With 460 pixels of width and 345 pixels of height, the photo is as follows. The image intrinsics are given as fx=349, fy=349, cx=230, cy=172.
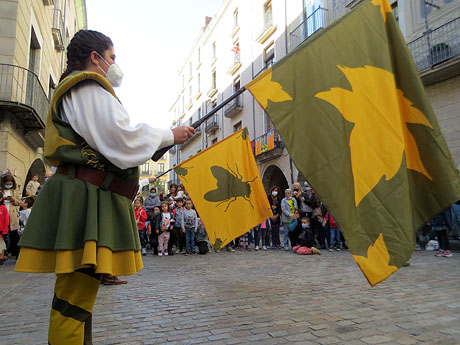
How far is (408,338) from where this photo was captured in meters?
2.68

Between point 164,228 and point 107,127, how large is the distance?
27.6ft

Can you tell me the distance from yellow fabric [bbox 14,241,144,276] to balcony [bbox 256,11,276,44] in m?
20.0

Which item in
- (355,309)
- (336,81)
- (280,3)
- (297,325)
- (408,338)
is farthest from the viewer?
Answer: (280,3)

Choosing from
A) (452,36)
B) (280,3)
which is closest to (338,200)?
(452,36)

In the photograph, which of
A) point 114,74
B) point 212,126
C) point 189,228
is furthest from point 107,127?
point 212,126

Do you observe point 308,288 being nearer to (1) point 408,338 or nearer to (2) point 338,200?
(1) point 408,338

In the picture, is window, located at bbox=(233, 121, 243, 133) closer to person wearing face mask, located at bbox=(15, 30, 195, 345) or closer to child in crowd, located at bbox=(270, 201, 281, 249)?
child in crowd, located at bbox=(270, 201, 281, 249)

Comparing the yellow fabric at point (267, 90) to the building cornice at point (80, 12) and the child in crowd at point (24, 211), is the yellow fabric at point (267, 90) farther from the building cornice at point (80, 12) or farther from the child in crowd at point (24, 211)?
the building cornice at point (80, 12)

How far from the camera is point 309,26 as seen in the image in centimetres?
1661

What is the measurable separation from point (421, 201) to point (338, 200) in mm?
661

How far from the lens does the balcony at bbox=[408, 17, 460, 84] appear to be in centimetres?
1042

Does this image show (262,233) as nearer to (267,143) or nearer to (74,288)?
(267,143)

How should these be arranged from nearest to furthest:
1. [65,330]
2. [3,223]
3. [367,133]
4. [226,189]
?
[65,330], [367,133], [226,189], [3,223]

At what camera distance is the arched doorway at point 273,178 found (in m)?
20.2
